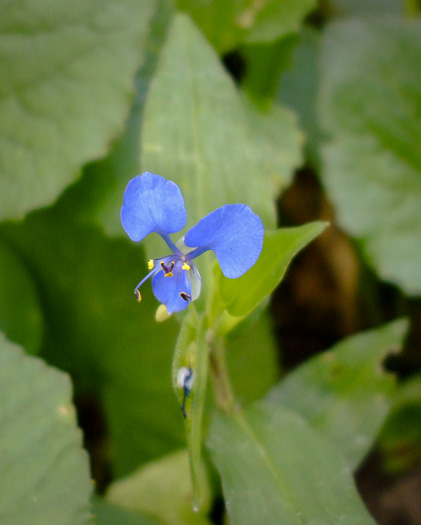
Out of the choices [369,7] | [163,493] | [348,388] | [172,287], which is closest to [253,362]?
[348,388]

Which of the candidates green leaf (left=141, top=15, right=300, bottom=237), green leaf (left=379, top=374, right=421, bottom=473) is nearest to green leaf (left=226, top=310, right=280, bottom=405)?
green leaf (left=379, top=374, right=421, bottom=473)

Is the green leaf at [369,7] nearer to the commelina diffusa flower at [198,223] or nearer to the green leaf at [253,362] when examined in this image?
the green leaf at [253,362]

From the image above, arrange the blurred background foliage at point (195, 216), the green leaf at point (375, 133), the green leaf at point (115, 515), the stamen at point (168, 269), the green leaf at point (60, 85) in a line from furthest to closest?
the green leaf at point (375, 133)
the green leaf at point (60, 85)
the green leaf at point (115, 515)
the blurred background foliage at point (195, 216)
the stamen at point (168, 269)

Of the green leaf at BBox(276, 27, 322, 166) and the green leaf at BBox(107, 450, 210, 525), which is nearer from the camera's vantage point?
the green leaf at BBox(107, 450, 210, 525)

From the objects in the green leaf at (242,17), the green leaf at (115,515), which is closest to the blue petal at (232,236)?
the green leaf at (115,515)

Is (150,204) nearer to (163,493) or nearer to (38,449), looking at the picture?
(38,449)

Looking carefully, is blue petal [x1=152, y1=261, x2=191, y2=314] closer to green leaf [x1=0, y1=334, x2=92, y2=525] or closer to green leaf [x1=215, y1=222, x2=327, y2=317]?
green leaf [x1=215, y1=222, x2=327, y2=317]
